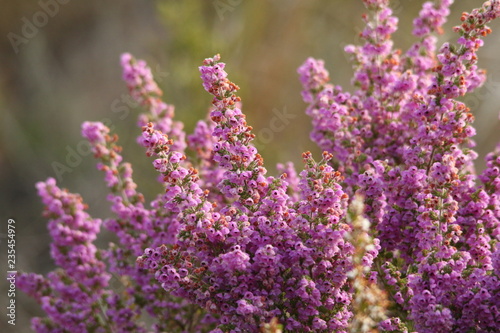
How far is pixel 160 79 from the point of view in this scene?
6309mm

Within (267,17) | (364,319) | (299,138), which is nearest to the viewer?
(364,319)

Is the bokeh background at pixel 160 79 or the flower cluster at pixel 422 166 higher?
the bokeh background at pixel 160 79

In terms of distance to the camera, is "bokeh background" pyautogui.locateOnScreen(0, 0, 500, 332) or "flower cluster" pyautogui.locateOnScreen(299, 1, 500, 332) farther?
"bokeh background" pyautogui.locateOnScreen(0, 0, 500, 332)

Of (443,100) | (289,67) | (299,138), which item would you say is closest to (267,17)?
(289,67)

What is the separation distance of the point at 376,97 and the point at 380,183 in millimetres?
654

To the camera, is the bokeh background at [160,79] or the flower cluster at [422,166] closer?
the flower cluster at [422,166]

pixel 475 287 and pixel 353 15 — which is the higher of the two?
pixel 353 15

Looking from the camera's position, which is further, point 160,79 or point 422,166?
point 160,79

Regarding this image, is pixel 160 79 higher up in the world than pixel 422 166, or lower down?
higher up

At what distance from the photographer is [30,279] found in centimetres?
313

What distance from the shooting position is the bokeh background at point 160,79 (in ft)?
22.5

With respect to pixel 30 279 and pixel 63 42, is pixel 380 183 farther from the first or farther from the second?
pixel 63 42

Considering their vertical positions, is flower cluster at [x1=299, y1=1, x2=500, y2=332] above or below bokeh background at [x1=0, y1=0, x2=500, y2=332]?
below

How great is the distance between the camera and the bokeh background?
22.5 feet
